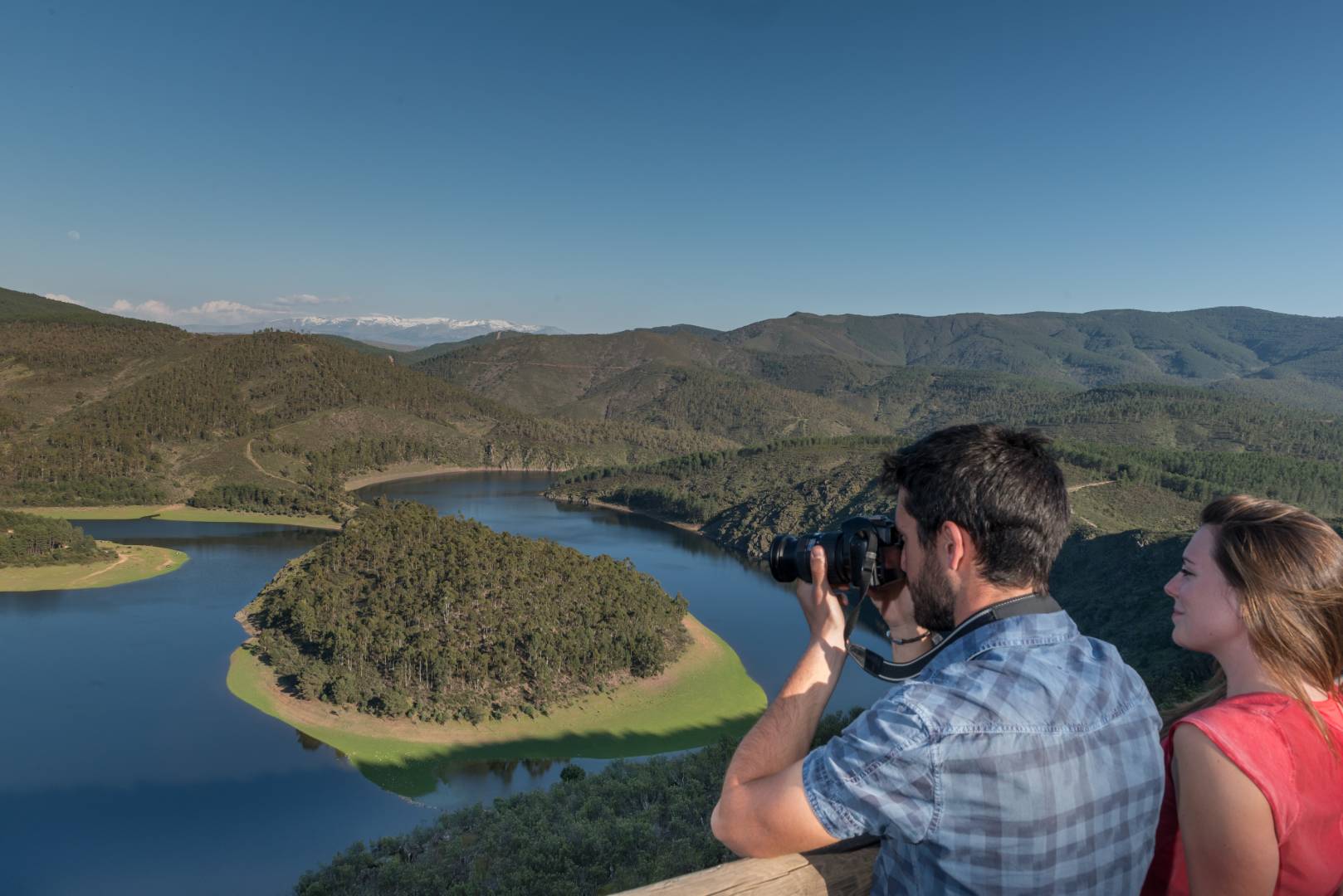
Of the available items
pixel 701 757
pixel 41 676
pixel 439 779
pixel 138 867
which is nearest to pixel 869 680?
pixel 701 757

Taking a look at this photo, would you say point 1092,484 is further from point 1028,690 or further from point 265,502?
point 265,502

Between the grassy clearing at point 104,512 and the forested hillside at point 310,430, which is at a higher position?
the forested hillside at point 310,430

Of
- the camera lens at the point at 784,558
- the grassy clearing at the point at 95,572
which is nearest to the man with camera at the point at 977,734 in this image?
the camera lens at the point at 784,558

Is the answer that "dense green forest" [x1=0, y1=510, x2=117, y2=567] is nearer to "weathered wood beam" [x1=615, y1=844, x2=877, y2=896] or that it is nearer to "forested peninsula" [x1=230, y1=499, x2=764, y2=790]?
"forested peninsula" [x1=230, y1=499, x2=764, y2=790]

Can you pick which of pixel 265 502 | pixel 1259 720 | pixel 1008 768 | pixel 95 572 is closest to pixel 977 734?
pixel 1008 768

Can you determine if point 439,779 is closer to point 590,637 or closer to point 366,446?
point 590,637

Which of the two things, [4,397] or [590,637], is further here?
[4,397]

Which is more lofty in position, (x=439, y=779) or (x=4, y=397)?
(x=4, y=397)

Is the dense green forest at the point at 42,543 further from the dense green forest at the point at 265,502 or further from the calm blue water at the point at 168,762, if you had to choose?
the dense green forest at the point at 265,502
